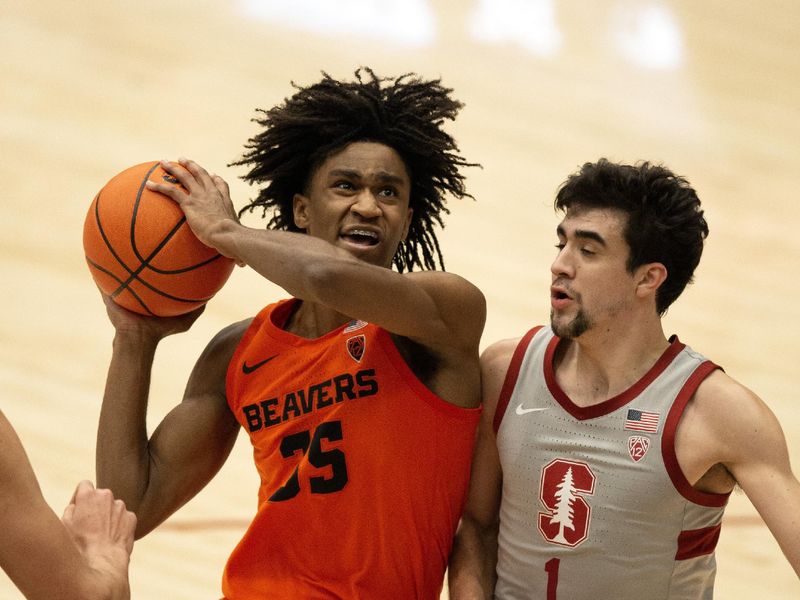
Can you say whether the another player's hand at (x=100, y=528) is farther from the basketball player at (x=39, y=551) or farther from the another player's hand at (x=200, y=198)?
the another player's hand at (x=200, y=198)

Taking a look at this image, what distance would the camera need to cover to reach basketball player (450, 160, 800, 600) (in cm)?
346

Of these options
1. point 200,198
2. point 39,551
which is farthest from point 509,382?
point 39,551

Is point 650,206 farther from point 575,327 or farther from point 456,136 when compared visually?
point 456,136

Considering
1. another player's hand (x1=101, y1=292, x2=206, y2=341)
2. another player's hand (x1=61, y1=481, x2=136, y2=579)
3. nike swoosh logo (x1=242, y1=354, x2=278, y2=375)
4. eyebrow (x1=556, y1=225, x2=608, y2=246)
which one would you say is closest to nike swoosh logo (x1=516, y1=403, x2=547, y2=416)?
eyebrow (x1=556, y1=225, x2=608, y2=246)

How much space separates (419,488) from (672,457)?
696 mm

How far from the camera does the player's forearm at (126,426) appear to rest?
3.96m

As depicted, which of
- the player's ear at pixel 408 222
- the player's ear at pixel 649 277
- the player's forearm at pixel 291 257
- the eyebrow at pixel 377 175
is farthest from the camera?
the player's ear at pixel 408 222

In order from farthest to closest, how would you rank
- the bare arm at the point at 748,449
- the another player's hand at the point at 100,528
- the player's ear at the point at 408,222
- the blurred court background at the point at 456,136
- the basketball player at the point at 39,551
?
1. the blurred court background at the point at 456,136
2. the player's ear at the point at 408,222
3. the bare arm at the point at 748,449
4. the another player's hand at the point at 100,528
5. the basketball player at the point at 39,551

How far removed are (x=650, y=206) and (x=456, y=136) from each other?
527 cm

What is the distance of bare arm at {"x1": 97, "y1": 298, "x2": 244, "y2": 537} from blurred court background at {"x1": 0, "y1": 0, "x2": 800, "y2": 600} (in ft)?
3.59

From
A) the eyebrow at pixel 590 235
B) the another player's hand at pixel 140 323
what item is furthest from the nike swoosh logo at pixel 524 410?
the another player's hand at pixel 140 323

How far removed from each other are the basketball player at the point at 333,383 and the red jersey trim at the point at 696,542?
630 millimetres

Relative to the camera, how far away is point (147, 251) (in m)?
3.73

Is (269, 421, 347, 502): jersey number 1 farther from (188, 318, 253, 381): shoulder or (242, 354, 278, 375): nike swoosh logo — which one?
(188, 318, 253, 381): shoulder
